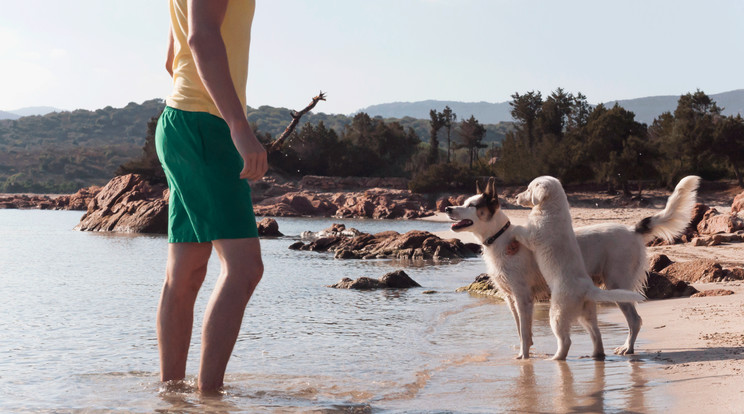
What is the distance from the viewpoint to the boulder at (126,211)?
30.4 metres

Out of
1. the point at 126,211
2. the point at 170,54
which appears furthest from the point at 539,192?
the point at 126,211

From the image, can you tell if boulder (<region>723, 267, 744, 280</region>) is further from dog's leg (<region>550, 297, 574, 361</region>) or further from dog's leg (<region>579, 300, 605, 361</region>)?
dog's leg (<region>550, 297, 574, 361</region>)

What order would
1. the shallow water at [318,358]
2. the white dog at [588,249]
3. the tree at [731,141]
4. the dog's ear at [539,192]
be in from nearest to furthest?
the shallow water at [318,358] → the dog's ear at [539,192] → the white dog at [588,249] → the tree at [731,141]

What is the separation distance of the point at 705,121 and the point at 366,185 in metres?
28.7

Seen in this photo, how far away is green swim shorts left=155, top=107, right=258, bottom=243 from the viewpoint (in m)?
3.38

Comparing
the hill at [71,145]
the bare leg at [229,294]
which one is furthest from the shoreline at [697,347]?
the hill at [71,145]

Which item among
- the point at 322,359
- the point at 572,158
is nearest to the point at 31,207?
the point at 572,158

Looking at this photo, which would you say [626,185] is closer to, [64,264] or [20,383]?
[64,264]

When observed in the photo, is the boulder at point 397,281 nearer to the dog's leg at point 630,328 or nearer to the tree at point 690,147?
the dog's leg at point 630,328

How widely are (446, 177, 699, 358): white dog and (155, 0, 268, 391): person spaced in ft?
9.33

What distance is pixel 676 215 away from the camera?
6117 millimetres

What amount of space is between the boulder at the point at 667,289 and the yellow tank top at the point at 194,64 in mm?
6951

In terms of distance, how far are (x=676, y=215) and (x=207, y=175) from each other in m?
4.25

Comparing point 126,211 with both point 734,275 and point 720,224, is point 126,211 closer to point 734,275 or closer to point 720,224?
point 720,224
